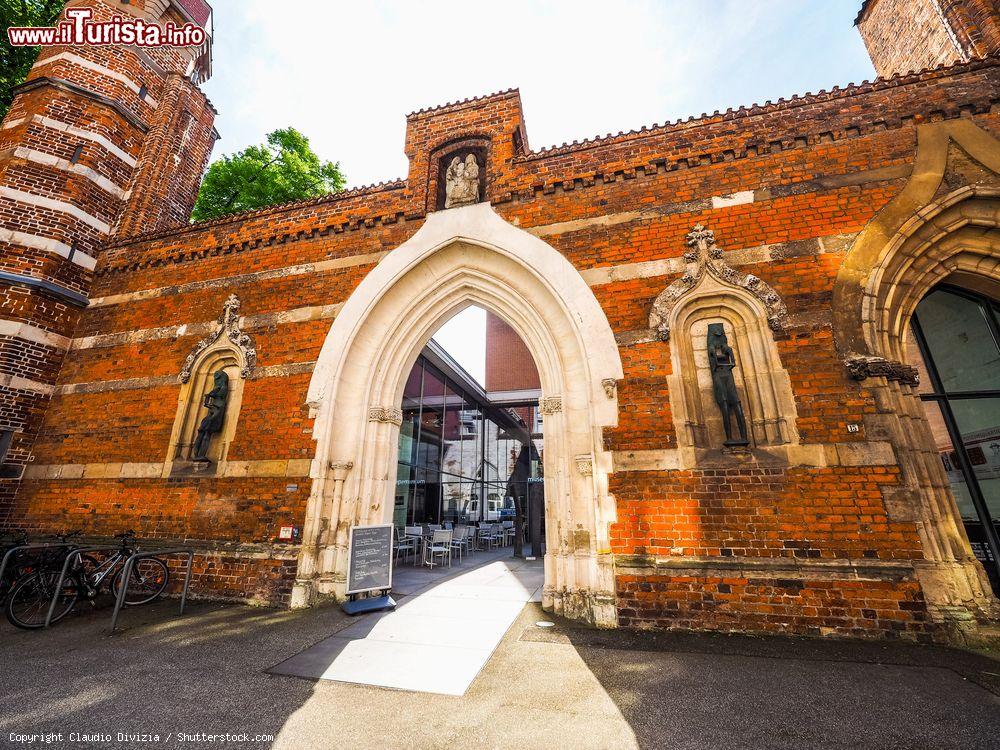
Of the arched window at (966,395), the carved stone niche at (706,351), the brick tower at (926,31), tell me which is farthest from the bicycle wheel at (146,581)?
the brick tower at (926,31)

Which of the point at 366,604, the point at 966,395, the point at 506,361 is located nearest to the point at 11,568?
the point at 366,604

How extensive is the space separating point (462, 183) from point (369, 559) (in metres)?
6.69

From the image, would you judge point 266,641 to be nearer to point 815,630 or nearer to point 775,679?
point 775,679

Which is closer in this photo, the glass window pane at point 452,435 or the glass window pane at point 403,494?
the glass window pane at point 403,494

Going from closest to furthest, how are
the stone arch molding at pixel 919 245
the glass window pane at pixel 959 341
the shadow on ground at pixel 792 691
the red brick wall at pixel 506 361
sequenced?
the shadow on ground at pixel 792 691 → the stone arch molding at pixel 919 245 → the glass window pane at pixel 959 341 → the red brick wall at pixel 506 361

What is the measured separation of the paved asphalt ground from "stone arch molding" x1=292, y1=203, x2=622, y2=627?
1.41 m

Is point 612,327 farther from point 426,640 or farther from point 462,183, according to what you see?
point 426,640

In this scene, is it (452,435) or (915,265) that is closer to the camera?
(915,265)

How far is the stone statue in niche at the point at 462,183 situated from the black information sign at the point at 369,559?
19.0 ft

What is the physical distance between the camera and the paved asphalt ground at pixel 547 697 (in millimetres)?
2650

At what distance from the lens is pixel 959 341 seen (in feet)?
20.2

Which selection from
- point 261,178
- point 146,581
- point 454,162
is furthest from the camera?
A: point 261,178

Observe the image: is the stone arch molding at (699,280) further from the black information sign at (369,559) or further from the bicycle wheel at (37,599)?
the bicycle wheel at (37,599)

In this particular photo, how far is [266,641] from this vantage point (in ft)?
14.5
